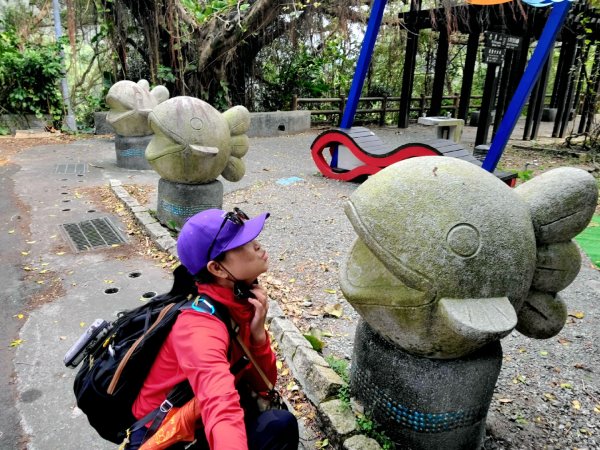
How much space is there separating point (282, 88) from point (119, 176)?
819cm

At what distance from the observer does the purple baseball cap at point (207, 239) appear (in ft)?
5.63

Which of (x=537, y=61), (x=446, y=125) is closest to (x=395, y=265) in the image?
(x=537, y=61)

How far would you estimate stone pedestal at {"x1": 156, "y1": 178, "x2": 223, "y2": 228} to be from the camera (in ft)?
17.3

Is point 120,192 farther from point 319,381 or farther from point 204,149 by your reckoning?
point 319,381

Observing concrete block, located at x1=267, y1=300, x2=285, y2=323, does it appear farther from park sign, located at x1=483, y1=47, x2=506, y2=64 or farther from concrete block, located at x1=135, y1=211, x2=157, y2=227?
park sign, located at x1=483, y1=47, x2=506, y2=64

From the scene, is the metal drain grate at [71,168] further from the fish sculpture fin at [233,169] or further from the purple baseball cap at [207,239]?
the purple baseball cap at [207,239]

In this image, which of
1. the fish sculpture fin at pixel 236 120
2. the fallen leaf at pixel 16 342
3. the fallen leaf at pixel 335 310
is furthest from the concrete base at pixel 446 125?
the fallen leaf at pixel 16 342

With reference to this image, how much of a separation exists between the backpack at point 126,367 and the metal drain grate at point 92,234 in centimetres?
382

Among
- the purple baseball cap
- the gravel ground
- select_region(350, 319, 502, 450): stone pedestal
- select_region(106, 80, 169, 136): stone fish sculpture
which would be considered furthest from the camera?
select_region(106, 80, 169, 136): stone fish sculpture

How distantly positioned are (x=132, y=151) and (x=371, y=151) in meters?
4.56

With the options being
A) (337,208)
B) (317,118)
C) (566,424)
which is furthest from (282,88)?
(566,424)

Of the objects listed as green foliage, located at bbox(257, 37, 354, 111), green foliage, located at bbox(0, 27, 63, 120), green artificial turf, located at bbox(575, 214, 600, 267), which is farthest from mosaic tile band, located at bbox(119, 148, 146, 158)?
green artificial turf, located at bbox(575, 214, 600, 267)

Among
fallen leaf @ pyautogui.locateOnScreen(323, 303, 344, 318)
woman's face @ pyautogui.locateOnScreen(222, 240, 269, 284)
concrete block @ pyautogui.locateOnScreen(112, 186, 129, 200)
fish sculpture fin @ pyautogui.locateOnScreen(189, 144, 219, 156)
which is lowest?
fallen leaf @ pyautogui.locateOnScreen(323, 303, 344, 318)

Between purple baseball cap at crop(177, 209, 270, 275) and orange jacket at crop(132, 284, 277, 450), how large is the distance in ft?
0.35
